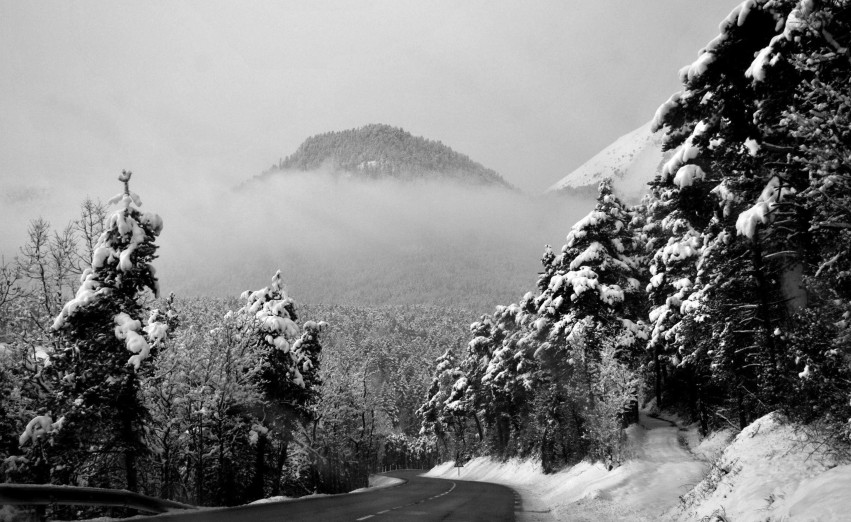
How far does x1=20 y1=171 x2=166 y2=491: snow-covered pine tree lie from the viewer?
19.5 meters

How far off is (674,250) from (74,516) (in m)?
28.5

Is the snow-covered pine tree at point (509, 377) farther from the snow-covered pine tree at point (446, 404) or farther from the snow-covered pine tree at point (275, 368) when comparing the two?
the snow-covered pine tree at point (275, 368)

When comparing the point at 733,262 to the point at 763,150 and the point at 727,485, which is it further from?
the point at 727,485

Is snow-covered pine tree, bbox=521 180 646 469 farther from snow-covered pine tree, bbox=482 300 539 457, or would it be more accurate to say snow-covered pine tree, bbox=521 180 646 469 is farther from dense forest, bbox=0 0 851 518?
snow-covered pine tree, bbox=482 300 539 457

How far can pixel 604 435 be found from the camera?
2591 centimetres

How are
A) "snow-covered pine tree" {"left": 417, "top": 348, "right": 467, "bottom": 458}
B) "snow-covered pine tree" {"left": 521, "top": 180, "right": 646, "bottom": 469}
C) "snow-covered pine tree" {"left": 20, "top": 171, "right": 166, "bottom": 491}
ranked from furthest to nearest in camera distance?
"snow-covered pine tree" {"left": 417, "top": 348, "right": 467, "bottom": 458}
"snow-covered pine tree" {"left": 521, "top": 180, "right": 646, "bottom": 469}
"snow-covered pine tree" {"left": 20, "top": 171, "right": 166, "bottom": 491}

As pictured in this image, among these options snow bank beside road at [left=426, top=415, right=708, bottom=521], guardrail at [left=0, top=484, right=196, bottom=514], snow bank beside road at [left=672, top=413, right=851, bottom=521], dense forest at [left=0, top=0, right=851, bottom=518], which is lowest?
snow bank beside road at [left=426, top=415, right=708, bottom=521]

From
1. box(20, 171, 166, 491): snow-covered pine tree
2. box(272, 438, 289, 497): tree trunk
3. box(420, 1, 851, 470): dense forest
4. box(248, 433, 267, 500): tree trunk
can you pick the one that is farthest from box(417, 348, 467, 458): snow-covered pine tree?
box(20, 171, 166, 491): snow-covered pine tree

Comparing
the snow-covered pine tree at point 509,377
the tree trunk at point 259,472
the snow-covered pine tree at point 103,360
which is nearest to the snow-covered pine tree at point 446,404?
the snow-covered pine tree at point 509,377

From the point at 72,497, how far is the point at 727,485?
12.7m

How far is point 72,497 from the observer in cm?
1025

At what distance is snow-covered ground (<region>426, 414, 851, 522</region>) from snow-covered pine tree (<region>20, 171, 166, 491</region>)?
1515cm

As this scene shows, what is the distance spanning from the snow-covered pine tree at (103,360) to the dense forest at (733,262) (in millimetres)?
18948

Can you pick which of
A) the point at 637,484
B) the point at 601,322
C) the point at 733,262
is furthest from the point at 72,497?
the point at 601,322
